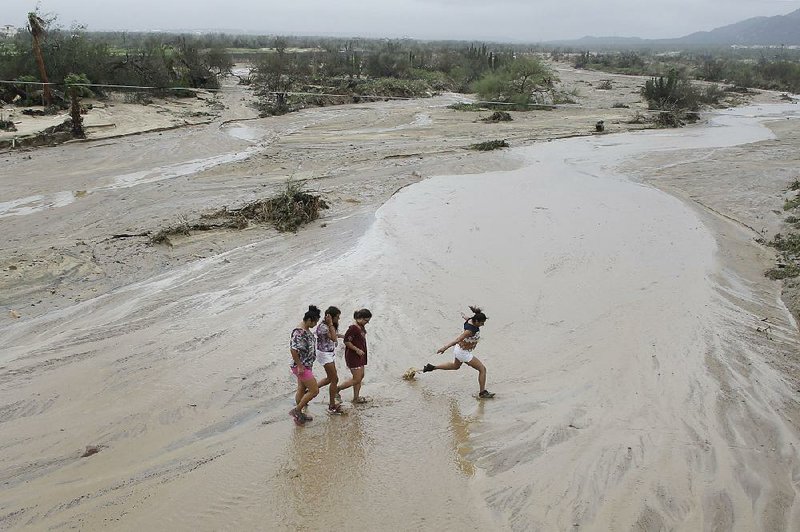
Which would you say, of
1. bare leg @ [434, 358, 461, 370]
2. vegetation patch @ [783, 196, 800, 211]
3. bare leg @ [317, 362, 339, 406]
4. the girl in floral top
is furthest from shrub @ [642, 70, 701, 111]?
the girl in floral top

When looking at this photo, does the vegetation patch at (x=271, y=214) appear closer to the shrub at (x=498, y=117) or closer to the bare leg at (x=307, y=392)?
the bare leg at (x=307, y=392)

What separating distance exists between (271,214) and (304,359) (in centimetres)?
708

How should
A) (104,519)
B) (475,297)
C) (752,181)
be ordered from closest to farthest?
(104,519) < (475,297) < (752,181)

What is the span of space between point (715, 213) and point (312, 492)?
12.9m

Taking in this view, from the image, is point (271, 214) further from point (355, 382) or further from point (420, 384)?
point (355, 382)

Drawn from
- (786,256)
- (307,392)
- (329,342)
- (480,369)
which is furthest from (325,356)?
(786,256)

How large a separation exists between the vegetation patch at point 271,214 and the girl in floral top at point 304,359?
6.43 meters

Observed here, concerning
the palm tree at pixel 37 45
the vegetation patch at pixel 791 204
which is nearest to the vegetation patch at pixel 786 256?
the vegetation patch at pixel 791 204

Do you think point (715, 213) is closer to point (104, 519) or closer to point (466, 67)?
point (104, 519)

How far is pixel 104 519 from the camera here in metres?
4.43

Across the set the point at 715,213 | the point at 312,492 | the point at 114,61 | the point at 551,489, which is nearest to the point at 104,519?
the point at 312,492

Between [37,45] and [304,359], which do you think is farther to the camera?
[37,45]

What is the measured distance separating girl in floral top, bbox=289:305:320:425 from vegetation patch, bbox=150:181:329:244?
6.43 metres

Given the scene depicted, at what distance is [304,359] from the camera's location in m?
5.54
